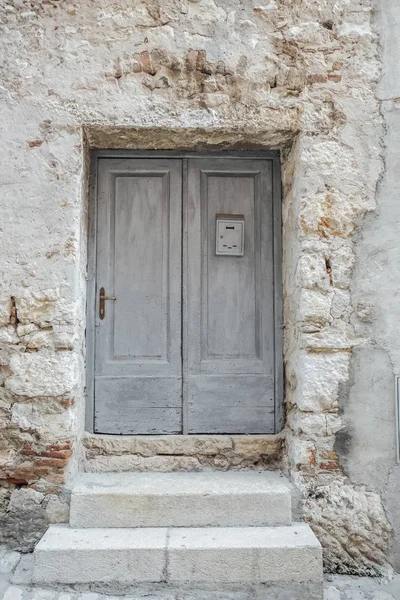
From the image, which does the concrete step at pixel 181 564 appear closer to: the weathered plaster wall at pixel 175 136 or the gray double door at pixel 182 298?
the weathered plaster wall at pixel 175 136

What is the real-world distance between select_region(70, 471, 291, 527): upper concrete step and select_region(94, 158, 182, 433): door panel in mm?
456

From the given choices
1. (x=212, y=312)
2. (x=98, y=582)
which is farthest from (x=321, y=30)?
(x=98, y=582)

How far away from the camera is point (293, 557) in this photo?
263 centimetres

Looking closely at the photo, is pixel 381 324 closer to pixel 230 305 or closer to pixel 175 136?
pixel 230 305

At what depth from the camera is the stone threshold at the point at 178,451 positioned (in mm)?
3189

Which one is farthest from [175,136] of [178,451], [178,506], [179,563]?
[179,563]

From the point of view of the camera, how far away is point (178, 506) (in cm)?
286

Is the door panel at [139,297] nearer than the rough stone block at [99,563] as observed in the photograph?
No

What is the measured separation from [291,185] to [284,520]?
1.92m

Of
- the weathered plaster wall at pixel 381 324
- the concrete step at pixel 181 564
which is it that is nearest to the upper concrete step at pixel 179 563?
the concrete step at pixel 181 564

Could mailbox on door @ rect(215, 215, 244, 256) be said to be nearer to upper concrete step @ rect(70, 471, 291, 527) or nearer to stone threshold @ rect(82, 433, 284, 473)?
stone threshold @ rect(82, 433, 284, 473)

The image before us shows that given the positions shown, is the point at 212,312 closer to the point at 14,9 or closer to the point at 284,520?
the point at 284,520

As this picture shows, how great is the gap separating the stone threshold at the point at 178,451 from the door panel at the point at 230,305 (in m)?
0.08

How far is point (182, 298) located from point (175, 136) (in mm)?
971
